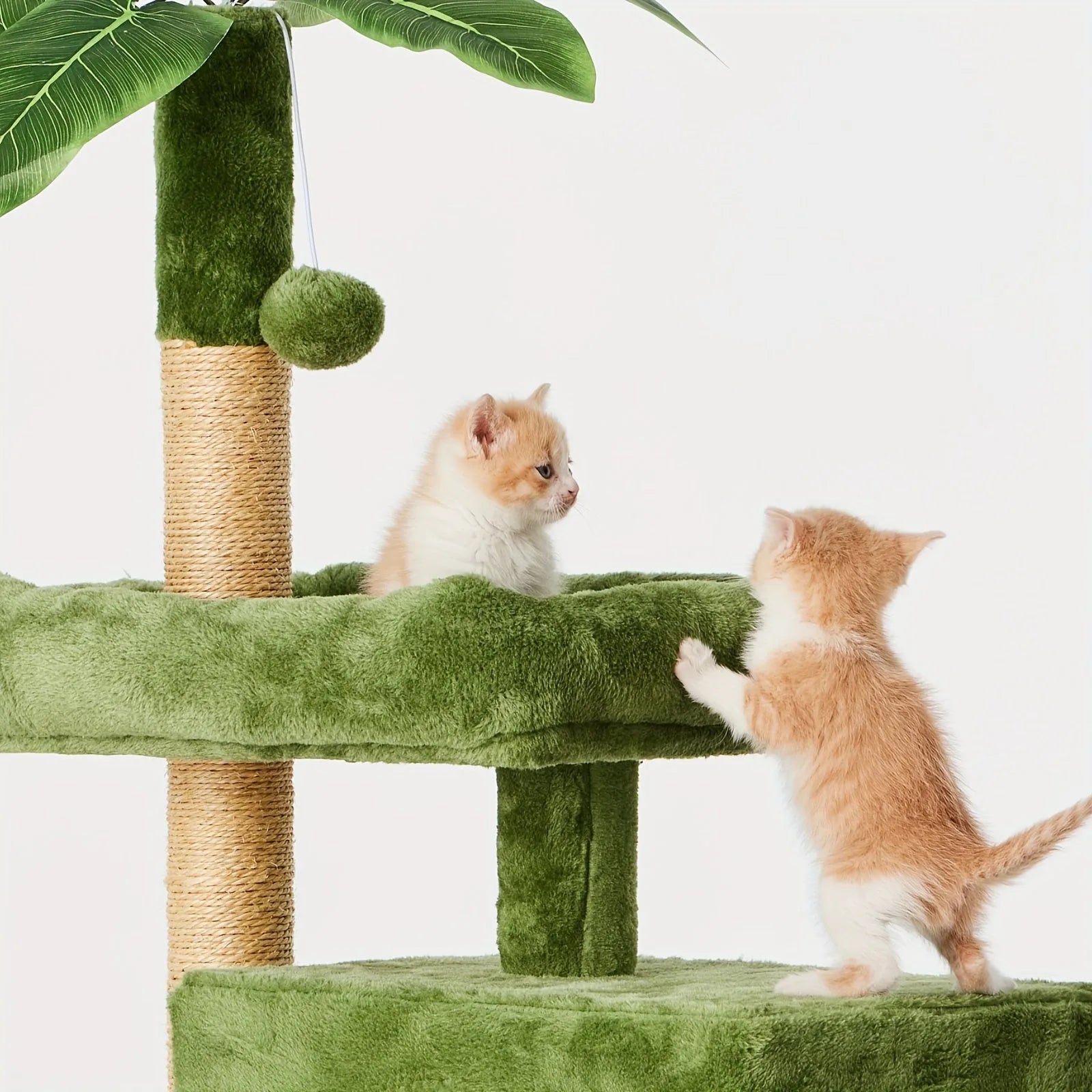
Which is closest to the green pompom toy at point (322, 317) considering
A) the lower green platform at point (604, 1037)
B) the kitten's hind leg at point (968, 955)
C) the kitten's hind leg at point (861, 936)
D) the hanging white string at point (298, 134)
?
the hanging white string at point (298, 134)

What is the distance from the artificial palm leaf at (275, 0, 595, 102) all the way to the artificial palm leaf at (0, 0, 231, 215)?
0.20m

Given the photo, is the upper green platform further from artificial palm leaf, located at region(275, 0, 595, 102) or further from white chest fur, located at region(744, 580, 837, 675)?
artificial palm leaf, located at region(275, 0, 595, 102)

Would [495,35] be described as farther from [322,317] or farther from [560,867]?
[560,867]

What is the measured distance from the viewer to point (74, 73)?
2.03 meters

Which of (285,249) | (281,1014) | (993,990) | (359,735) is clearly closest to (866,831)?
(993,990)

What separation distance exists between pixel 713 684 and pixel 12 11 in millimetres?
1219

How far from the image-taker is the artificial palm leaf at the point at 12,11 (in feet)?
7.42

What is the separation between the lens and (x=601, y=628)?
204 centimetres

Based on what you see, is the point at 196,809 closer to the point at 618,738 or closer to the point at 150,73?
the point at 618,738

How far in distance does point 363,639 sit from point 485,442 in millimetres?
415

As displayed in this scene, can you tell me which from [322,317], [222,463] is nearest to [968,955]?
[322,317]

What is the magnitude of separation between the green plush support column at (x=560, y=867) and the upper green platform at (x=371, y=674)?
0.15 m

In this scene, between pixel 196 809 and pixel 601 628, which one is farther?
pixel 196 809

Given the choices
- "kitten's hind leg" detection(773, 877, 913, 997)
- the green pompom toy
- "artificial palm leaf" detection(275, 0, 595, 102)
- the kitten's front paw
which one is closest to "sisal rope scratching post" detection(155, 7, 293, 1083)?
the green pompom toy
